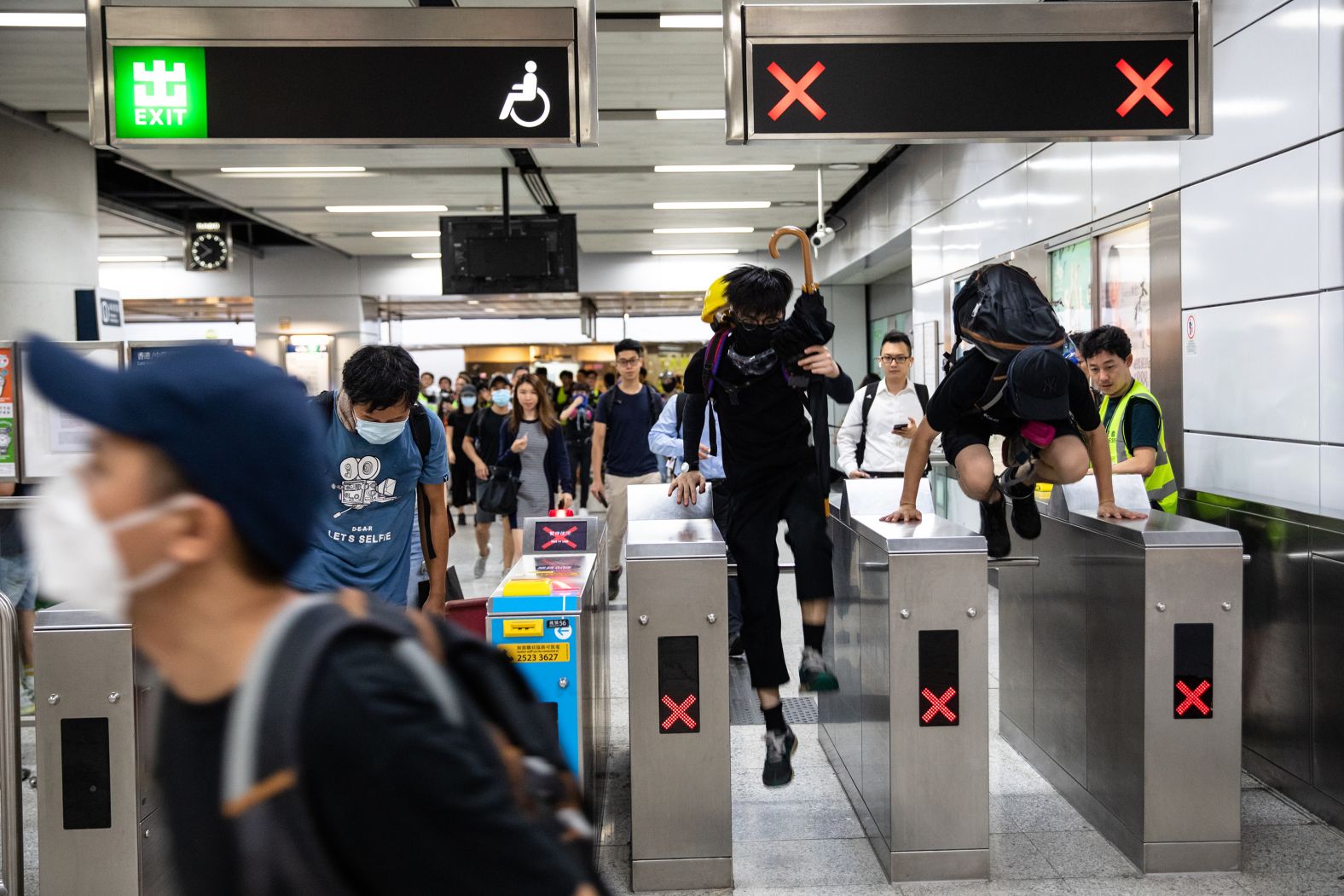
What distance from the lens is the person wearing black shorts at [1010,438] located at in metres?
3.79

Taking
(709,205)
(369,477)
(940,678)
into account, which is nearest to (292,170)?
(709,205)

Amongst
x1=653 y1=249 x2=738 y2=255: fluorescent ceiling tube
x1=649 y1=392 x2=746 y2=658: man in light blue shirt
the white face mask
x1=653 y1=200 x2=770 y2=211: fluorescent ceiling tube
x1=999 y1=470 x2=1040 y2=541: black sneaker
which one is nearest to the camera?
the white face mask

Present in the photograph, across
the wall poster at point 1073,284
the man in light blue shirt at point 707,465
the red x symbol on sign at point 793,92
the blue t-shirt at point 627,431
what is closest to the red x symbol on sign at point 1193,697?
the man in light blue shirt at point 707,465

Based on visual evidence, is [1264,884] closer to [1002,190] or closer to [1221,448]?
[1221,448]

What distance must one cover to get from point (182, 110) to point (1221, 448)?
15.5 feet

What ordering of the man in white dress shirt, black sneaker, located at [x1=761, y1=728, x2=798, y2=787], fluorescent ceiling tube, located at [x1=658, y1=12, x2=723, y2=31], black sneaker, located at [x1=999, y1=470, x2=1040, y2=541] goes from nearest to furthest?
1. black sneaker, located at [x1=761, y1=728, x2=798, y2=787]
2. black sneaker, located at [x1=999, y1=470, x2=1040, y2=541]
3. fluorescent ceiling tube, located at [x1=658, y1=12, x2=723, y2=31]
4. the man in white dress shirt

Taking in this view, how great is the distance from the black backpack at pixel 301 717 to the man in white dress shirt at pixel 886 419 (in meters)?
6.11

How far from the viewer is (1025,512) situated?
4148mm

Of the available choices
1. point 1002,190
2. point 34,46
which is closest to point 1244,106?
point 1002,190

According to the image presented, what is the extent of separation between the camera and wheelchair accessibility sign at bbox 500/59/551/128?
368 cm

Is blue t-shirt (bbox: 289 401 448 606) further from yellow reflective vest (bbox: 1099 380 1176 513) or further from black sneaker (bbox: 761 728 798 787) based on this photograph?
yellow reflective vest (bbox: 1099 380 1176 513)

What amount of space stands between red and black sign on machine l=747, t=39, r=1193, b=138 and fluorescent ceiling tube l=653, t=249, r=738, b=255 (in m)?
14.7

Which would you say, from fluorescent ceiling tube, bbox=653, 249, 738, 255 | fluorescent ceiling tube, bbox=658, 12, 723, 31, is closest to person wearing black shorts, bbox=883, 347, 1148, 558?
fluorescent ceiling tube, bbox=658, 12, 723, 31

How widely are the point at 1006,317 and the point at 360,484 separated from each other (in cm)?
224
